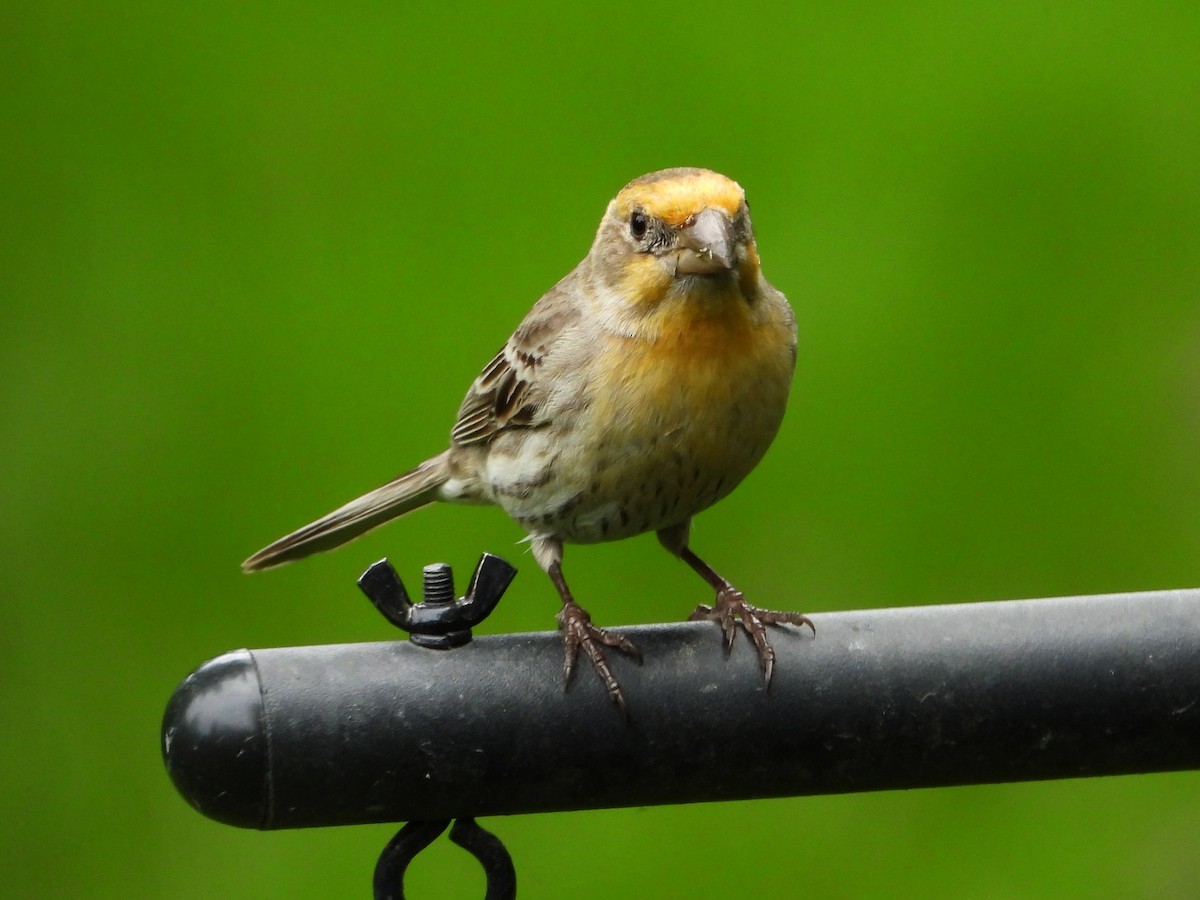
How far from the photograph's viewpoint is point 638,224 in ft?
12.5

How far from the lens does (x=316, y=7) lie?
6.19 metres

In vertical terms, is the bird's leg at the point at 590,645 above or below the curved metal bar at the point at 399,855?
above

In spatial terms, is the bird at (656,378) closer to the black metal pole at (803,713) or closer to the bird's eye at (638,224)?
the bird's eye at (638,224)

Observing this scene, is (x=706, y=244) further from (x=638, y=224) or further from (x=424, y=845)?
(x=424, y=845)

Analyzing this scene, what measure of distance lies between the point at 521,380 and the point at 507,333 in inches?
61.0

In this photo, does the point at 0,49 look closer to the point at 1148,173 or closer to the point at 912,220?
the point at 912,220

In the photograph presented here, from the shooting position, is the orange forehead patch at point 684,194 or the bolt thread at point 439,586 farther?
the orange forehead patch at point 684,194

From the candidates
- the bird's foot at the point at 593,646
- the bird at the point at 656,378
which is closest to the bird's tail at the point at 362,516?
the bird at the point at 656,378

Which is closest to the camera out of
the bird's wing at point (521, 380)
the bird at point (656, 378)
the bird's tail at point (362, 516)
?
the bird at point (656, 378)

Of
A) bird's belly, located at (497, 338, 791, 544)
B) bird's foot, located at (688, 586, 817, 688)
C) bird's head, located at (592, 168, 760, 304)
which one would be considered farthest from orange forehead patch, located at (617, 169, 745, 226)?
bird's foot, located at (688, 586, 817, 688)

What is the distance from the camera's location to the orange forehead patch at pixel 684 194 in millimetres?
3637

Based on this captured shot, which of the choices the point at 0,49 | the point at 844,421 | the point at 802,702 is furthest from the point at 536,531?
the point at 0,49

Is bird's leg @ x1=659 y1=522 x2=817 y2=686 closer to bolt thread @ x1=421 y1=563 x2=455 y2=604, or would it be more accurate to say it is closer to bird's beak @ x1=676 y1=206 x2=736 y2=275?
bolt thread @ x1=421 y1=563 x2=455 y2=604

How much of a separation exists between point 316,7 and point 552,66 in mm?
785
